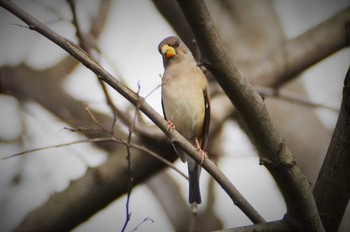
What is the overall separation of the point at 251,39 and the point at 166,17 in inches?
31.8

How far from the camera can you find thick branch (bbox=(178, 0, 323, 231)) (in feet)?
6.63

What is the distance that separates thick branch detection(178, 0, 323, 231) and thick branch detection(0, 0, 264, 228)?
0.25m

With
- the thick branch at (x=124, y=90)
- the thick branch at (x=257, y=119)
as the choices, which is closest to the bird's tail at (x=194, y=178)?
the thick branch at (x=124, y=90)

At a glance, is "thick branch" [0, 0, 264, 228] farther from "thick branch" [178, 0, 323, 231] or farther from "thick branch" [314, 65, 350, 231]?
"thick branch" [314, 65, 350, 231]

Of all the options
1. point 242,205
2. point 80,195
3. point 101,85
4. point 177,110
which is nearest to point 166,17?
point 177,110

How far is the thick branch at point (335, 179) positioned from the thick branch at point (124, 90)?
1.20 ft

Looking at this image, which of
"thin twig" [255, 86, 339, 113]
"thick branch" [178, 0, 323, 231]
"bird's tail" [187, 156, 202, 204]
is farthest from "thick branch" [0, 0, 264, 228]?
"bird's tail" [187, 156, 202, 204]

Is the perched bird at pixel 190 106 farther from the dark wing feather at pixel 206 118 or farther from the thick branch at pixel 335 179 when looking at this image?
the thick branch at pixel 335 179

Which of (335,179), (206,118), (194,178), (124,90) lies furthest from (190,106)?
(124,90)

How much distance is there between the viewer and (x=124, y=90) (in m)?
2.37

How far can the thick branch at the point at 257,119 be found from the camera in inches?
79.5

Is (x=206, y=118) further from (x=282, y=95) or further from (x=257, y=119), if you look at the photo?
(x=257, y=119)

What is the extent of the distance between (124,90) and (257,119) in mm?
597

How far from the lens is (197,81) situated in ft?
13.9
